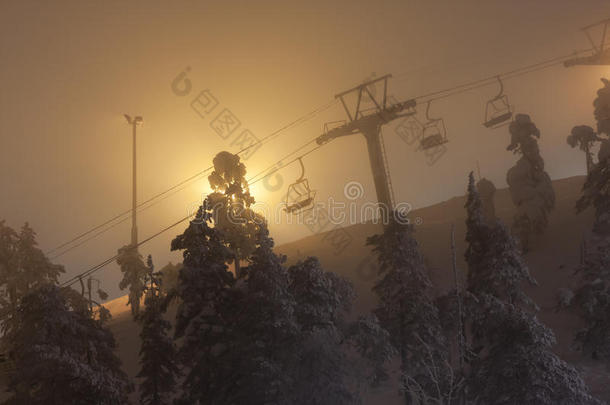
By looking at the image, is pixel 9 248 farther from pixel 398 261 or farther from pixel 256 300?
pixel 398 261

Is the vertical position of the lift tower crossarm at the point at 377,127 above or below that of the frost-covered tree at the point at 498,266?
above

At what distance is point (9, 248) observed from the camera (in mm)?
35781

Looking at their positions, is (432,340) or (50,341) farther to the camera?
(432,340)

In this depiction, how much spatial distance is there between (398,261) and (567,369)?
10.9 m

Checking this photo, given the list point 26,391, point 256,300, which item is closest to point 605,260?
point 256,300

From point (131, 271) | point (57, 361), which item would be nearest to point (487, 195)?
point (131, 271)

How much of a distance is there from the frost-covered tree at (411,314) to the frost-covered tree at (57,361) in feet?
45.9

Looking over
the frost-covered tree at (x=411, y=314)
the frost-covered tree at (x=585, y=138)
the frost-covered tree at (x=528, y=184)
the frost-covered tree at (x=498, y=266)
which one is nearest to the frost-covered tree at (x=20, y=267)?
the frost-covered tree at (x=411, y=314)

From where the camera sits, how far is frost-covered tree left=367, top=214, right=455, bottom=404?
23297 mm

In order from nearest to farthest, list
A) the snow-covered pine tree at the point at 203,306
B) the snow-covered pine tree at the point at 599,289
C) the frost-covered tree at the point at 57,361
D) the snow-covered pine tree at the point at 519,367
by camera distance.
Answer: the snow-covered pine tree at the point at 519,367 → the frost-covered tree at the point at 57,361 → the snow-covered pine tree at the point at 203,306 → the snow-covered pine tree at the point at 599,289

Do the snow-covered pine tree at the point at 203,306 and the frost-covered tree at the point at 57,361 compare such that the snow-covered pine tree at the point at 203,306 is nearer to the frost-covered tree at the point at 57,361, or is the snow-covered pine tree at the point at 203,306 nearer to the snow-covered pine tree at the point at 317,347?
the snow-covered pine tree at the point at 317,347

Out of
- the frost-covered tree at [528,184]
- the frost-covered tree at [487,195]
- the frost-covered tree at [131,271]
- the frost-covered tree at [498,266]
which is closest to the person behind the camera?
the frost-covered tree at [498,266]

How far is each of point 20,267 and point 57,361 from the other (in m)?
21.8

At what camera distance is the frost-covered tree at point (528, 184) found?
151 ft
